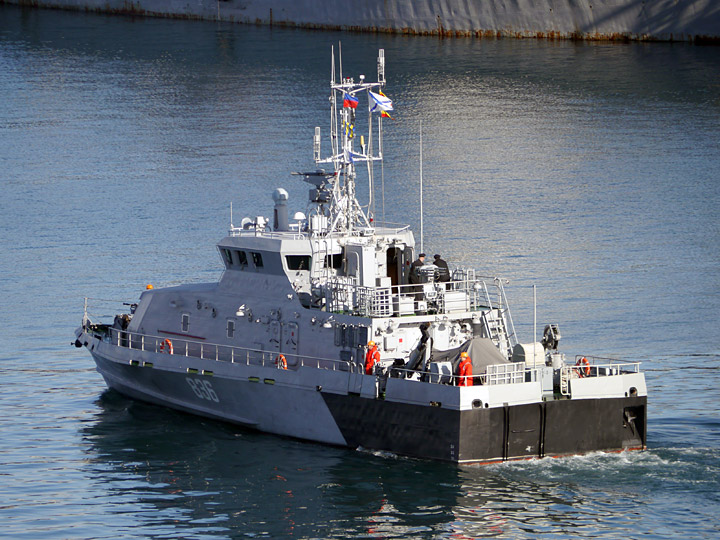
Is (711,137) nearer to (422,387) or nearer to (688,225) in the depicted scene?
(688,225)

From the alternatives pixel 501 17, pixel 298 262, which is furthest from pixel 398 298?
pixel 501 17

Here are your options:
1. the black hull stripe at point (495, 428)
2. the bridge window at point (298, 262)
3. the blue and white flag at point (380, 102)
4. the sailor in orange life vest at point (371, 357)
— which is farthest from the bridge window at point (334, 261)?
the blue and white flag at point (380, 102)

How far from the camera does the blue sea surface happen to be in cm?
3247

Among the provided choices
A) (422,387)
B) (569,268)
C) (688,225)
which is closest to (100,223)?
(569,268)

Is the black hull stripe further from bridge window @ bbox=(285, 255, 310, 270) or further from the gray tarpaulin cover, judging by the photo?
bridge window @ bbox=(285, 255, 310, 270)

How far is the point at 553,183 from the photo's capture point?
231ft

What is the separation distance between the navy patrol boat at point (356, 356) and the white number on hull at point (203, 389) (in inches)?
1.7

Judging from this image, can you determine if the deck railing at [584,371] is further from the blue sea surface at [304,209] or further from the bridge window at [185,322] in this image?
the bridge window at [185,322]

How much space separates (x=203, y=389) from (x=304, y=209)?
987 inches

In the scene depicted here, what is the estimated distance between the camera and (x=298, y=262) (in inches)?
1507

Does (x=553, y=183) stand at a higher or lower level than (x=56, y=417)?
higher

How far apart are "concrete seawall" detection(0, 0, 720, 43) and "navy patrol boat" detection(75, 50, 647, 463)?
6462 centimetres

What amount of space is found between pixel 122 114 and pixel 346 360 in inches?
2077

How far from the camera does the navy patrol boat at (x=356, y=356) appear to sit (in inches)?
1339
